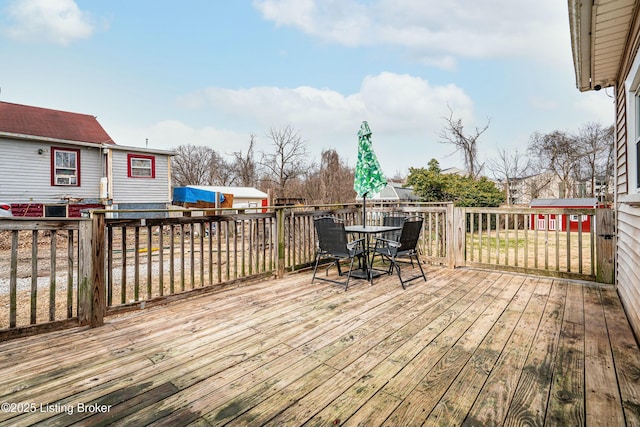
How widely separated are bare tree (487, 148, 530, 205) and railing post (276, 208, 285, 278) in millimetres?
20291

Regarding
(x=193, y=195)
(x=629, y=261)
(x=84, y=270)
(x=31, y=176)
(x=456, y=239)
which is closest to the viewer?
(x=84, y=270)

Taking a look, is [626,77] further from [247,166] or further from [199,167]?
[199,167]

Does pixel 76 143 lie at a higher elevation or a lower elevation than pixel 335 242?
higher

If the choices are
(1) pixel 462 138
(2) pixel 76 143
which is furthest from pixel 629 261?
(1) pixel 462 138

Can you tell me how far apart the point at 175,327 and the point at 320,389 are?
1525 millimetres

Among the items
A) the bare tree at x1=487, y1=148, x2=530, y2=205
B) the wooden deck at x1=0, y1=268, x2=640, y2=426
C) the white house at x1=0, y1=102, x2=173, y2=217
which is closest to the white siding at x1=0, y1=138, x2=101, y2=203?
the white house at x1=0, y1=102, x2=173, y2=217

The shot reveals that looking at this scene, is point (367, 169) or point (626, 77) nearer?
point (626, 77)

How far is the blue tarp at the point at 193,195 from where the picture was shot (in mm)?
15086

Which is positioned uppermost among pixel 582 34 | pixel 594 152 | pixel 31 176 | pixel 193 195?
pixel 594 152

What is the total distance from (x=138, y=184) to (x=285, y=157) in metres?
8.66

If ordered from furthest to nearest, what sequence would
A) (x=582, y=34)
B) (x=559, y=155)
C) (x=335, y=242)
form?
(x=559, y=155), (x=335, y=242), (x=582, y=34)

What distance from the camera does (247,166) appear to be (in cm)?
2214

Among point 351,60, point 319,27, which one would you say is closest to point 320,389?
point 319,27

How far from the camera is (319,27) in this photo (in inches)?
368
